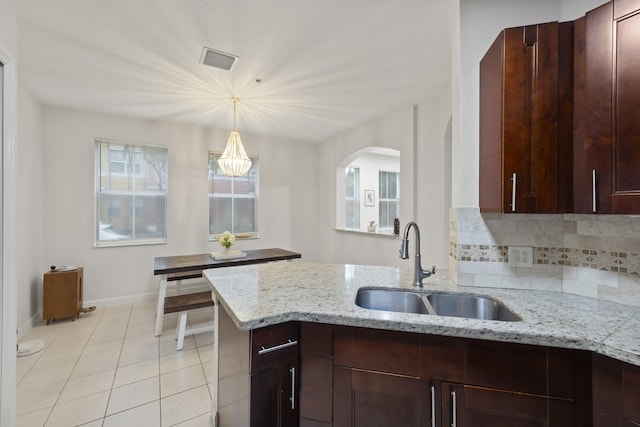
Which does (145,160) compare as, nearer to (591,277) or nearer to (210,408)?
(210,408)

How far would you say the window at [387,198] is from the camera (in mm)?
6062

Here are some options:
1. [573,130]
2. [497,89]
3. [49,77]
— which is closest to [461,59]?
[497,89]

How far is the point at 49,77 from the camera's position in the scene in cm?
272

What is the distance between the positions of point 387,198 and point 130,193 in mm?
4861

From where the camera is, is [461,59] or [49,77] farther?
[49,77]

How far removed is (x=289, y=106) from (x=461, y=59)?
2329mm

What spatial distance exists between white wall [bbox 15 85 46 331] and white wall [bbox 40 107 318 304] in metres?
0.14

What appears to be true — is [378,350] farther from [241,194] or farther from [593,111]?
[241,194]

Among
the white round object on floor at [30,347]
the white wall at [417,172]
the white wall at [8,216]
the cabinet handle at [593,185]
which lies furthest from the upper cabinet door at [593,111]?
the white round object on floor at [30,347]

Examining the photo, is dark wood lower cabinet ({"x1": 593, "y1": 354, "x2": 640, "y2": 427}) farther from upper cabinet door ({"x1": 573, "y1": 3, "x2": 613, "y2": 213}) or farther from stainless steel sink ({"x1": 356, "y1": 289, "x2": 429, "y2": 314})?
stainless steel sink ({"x1": 356, "y1": 289, "x2": 429, "y2": 314})

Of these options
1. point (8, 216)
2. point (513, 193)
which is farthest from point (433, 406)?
point (8, 216)

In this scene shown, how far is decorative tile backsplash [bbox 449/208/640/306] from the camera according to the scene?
129 centimetres

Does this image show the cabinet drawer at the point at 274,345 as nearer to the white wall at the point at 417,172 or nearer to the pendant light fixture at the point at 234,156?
the white wall at the point at 417,172

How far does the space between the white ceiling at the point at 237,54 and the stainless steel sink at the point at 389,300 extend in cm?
185
